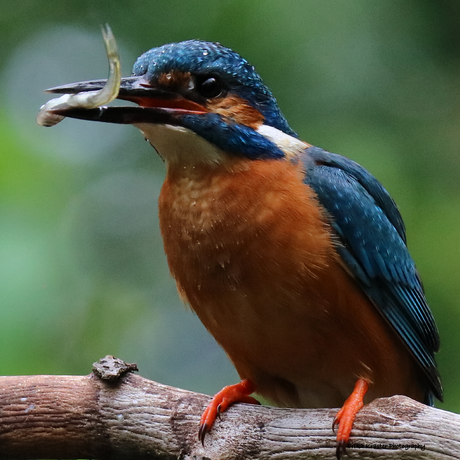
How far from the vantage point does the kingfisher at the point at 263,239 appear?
3.11 m

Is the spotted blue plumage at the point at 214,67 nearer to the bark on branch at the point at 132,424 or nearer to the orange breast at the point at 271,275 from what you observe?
the orange breast at the point at 271,275

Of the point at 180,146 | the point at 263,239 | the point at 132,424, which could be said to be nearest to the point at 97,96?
the point at 180,146

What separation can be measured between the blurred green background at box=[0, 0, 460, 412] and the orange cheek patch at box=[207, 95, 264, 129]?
1191mm

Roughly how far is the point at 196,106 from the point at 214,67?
20 cm

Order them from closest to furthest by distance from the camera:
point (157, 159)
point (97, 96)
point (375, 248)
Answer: point (97, 96) → point (375, 248) → point (157, 159)

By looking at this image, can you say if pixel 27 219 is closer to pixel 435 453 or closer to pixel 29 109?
pixel 29 109

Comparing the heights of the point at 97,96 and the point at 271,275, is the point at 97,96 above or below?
above

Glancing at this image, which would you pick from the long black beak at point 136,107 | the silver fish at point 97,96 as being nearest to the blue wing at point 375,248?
the long black beak at point 136,107

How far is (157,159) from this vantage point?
531cm

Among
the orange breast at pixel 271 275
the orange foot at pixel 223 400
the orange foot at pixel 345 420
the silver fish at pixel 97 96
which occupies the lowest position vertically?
the orange foot at pixel 345 420

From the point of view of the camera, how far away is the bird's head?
3.01 metres

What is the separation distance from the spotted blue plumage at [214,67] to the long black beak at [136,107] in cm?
8

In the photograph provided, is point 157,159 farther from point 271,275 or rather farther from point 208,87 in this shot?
point 271,275

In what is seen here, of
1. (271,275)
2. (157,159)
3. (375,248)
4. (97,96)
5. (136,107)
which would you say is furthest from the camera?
(157,159)
